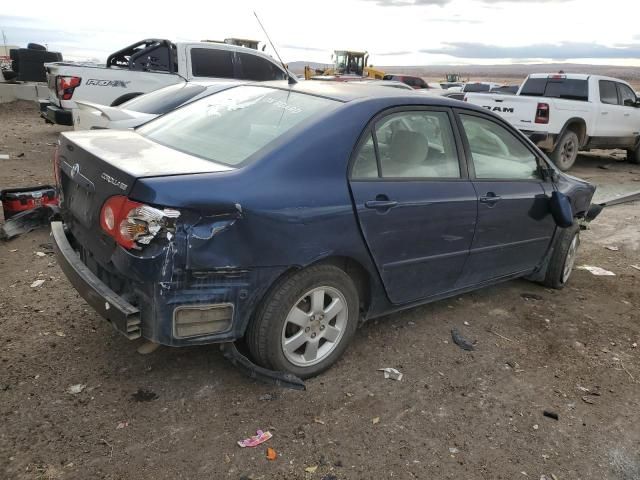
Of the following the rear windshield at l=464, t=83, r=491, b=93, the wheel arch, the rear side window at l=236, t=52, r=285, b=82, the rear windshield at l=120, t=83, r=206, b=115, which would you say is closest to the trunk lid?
the wheel arch

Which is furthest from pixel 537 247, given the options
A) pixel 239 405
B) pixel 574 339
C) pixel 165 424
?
pixel 165 424

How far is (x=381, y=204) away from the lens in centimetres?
309

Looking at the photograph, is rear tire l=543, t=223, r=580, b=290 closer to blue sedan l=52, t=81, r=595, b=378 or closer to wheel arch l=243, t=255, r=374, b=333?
blue sedan l=52, t=81, r=595, b=378

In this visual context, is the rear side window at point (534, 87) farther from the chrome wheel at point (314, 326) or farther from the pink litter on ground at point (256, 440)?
the pink litter on ground at point (256, 440)

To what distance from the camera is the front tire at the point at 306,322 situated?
Result: 9.32ft

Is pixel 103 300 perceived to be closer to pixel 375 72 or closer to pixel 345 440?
pixel 345 440

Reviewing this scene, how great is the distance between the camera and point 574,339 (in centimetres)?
403

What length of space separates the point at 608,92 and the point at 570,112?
1.90 m

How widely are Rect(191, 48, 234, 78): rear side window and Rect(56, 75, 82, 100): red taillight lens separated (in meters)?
2.02

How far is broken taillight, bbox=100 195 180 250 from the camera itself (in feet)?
8.01

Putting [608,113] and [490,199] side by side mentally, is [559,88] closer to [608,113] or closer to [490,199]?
[608,113]

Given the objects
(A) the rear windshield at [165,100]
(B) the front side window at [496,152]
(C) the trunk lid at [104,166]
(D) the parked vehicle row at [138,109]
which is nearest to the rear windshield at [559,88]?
(D) the parked vehicle row at [138,109]

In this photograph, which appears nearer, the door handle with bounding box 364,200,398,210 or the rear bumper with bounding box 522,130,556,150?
the door handle with bounding box 364,200,398,210

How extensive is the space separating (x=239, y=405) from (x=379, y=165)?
5.17 ft
